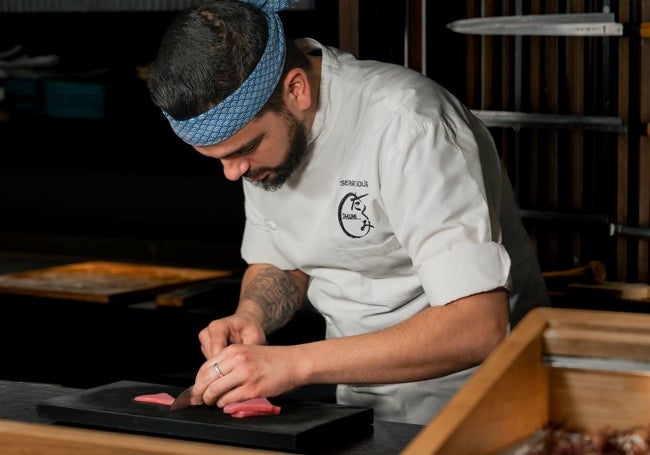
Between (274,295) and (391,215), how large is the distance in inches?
17.7

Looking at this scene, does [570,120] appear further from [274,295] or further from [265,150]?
[265,150]

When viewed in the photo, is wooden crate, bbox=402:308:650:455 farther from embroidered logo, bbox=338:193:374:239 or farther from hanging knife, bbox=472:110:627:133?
hanging knife, bbox=472:110:627:133

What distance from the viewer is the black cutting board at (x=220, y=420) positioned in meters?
1.77

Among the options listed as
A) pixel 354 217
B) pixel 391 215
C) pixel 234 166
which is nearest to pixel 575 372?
pixel 391 215

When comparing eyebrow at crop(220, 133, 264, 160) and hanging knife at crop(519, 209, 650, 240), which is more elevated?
eyebrow at crop(220, 133, 264, 160)

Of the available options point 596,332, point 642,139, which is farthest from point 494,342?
point 642,139

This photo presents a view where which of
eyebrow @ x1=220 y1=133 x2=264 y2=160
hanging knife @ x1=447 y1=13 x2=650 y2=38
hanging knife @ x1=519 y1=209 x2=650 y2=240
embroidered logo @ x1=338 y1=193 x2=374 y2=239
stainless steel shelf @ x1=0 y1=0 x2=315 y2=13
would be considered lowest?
hanging knife @ x1=519 y1=209 x2=650 y2=240

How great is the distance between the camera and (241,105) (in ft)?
6.97

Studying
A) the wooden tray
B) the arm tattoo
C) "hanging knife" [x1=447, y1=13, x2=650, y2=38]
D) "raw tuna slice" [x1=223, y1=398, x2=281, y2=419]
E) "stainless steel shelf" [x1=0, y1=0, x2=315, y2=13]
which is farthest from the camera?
"stainless steel shelf" [x1=0, y1=0, x2=315, y2=13]

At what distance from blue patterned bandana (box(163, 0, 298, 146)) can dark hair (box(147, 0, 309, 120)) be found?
1 centimetres

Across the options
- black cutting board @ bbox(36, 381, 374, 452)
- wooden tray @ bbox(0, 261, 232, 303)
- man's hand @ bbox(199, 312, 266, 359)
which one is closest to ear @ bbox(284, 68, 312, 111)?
man's hand @ bbox(199, 312, 266, 359)

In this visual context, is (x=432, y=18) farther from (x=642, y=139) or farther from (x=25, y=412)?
(x=25, y=412)

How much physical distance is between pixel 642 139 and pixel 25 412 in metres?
2.43

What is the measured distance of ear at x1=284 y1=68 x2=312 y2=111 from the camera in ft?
7.38
